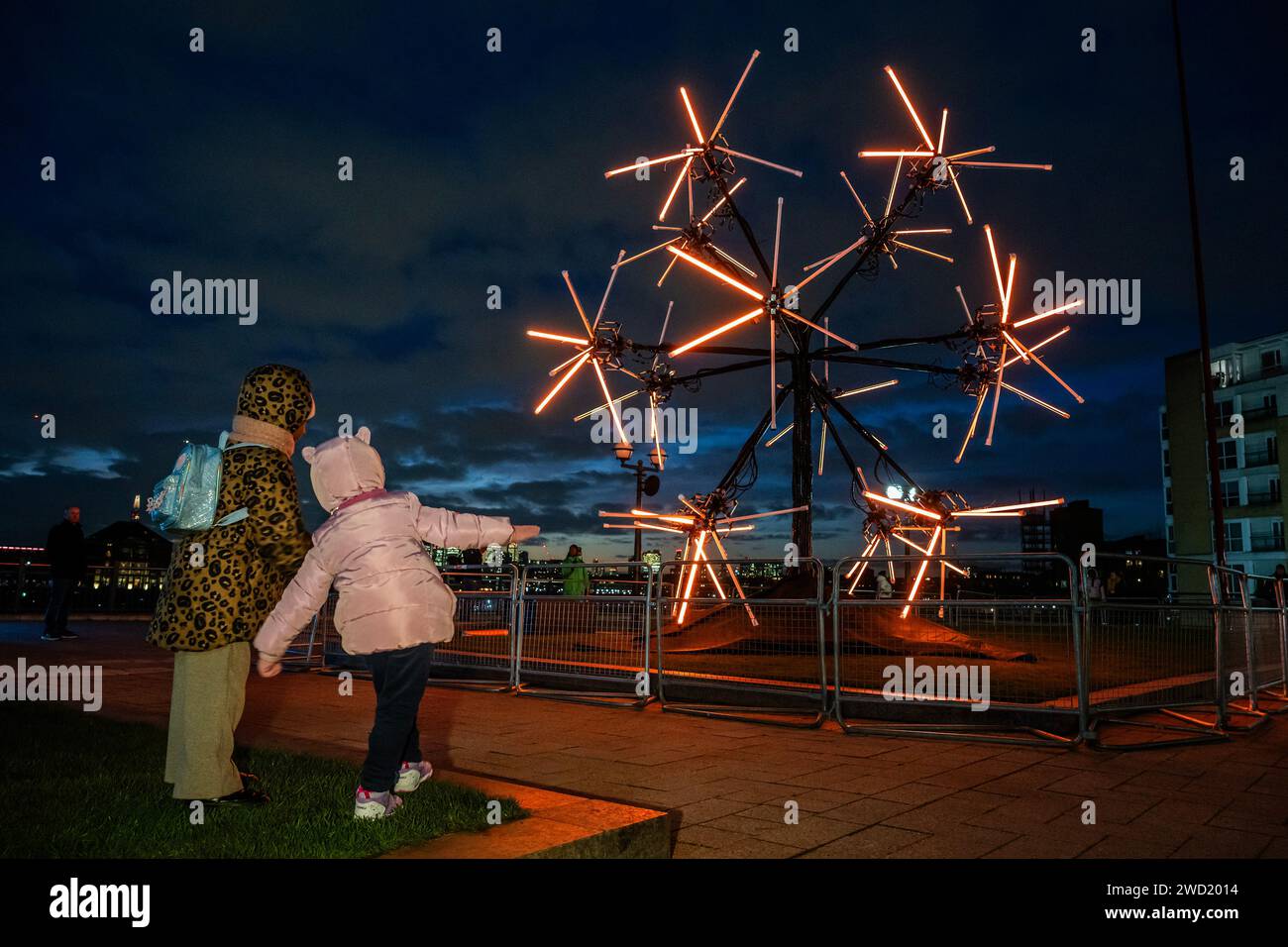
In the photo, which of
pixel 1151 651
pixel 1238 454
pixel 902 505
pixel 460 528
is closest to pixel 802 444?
pixel 902 505

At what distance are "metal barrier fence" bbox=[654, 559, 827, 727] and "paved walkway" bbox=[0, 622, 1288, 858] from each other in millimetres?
430

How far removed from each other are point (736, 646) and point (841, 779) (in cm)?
508

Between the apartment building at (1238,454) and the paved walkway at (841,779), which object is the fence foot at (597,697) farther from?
the apartment building at (1238,454)

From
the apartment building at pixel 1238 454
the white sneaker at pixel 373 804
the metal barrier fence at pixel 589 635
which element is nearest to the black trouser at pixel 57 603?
the metal barrier fence at pixel 589 635

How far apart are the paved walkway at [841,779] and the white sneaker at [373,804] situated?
1299 mm

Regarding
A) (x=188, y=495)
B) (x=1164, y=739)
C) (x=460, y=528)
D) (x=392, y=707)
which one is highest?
(x=188, y=495)

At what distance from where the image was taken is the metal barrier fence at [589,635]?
932 centimetres

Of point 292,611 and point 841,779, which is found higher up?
point 292,611

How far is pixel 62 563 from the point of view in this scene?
571 inches

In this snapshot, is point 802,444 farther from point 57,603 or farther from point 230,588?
point 57,603

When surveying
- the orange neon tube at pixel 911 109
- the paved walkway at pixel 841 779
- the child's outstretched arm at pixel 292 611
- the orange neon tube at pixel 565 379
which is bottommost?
the paved walkway at pixel 841 779

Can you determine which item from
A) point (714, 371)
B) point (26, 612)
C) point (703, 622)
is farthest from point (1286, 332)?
point (26, 612)
